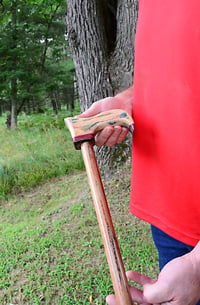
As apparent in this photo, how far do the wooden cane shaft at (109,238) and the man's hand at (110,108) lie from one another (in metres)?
0.12

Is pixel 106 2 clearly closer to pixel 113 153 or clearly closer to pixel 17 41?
pixel 113 153

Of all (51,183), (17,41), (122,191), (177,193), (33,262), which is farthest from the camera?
(17,41)

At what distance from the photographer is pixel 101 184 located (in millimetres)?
976

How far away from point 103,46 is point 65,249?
2385mm

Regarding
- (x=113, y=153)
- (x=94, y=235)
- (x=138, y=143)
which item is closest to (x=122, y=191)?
(x=113, y=153)

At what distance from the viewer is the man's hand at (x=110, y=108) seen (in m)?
1.15

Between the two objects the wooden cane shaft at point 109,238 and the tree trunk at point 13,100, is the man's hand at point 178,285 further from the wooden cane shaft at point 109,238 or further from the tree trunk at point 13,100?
the tree trunk at point 13,100

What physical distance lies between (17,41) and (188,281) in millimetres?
7826

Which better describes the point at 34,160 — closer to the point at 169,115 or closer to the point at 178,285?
the point at 169,115

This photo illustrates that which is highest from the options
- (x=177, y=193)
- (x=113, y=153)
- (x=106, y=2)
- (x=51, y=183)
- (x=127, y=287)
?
(x=106, y=2)

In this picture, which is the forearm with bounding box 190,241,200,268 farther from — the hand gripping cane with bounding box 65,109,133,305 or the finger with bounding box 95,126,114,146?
the finger with bounding box 95,126,114,146

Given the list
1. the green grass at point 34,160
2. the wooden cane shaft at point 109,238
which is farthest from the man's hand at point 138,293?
the green grass at point 34,160

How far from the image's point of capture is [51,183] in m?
4.14

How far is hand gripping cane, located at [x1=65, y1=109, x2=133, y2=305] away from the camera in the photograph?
0.77 metres
